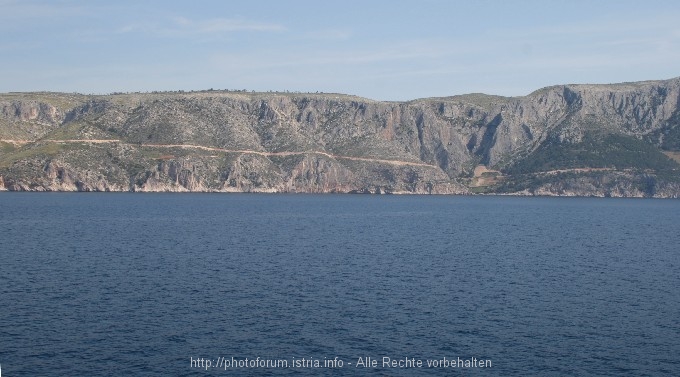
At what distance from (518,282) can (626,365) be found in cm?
3156

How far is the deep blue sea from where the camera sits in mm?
52938

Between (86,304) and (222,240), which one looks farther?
(222,240)

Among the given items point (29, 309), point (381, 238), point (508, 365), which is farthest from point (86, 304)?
point (381, 238)

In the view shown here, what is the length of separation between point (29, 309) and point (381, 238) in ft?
246

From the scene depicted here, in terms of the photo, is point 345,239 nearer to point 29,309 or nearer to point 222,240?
point 222,240

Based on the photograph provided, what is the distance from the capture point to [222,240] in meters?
120

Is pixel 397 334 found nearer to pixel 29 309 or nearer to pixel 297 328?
pixel 297 328

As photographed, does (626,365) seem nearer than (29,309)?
Yes

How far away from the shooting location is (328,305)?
69375 mm

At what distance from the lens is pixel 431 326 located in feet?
205

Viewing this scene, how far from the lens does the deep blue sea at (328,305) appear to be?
5294 cm

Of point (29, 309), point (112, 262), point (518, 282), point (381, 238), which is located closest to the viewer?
point (29, 309)

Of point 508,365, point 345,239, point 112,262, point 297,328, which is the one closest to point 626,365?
point 508,365

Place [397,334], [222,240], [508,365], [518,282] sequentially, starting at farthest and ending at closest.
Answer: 1. [222,240]
2. [518,282]
3. [397,334]
4. [508,365]
